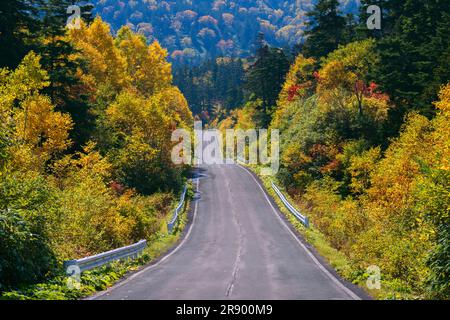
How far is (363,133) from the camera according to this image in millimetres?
41906

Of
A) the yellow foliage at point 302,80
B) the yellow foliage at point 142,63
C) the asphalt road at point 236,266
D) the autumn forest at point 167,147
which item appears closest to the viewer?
the asphalt road at point 236,266

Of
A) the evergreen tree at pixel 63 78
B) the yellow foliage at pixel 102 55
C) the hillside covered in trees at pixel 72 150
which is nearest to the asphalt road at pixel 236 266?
the hillside covered in trees at pixel 72 150

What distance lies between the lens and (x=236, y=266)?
18.1 meters

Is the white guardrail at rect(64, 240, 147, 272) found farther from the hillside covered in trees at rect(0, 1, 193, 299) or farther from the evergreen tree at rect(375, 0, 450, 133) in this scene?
the evergreen tree at rect(375, 0, 450, 133)

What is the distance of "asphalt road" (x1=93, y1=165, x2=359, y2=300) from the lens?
12.9 m

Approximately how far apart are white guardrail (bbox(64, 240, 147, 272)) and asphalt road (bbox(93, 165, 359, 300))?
3.99 feet

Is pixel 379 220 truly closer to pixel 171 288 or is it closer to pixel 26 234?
pixel 171 288

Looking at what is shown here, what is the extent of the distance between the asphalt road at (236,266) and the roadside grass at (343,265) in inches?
21.9

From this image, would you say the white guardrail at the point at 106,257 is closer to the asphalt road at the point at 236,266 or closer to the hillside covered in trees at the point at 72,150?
the hillside covered in trees at the point at 72,150

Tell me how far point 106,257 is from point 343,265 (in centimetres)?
902

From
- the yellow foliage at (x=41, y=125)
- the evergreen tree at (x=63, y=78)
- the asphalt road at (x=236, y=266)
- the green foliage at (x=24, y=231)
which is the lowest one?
the asphalt road at (x=236, y=266)

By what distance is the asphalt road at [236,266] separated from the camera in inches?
506

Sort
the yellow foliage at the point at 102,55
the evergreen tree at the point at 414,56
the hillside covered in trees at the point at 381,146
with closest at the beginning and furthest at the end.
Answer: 1. the hillside covered in trees at the point at 381,146
2. the evergreen tree at the point at 414,56
3. the yellow foliage at the point at 102,55

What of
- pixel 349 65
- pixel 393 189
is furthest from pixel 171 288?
pixel 349 65
